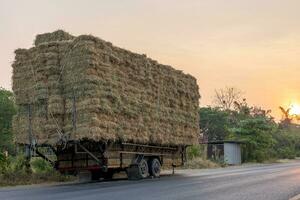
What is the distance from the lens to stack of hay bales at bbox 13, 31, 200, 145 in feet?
61.6

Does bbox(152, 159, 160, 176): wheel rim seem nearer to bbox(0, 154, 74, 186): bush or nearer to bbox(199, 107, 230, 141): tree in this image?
bbox(0, 154, 74, 186): bush

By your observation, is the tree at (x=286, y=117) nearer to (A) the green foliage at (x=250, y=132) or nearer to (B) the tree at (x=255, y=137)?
(A) the green foliage at (x=250, y=132)

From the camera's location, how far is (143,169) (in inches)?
856

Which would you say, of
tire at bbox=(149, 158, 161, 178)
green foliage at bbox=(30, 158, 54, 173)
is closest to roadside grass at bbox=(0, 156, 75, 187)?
green foliage at bbox=(30, 158, 54, 173)

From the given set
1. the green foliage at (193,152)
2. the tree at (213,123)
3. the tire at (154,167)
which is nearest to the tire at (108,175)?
the tire at (154,167)

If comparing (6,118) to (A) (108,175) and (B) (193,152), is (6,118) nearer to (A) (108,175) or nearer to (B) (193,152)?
(B) (193,152)

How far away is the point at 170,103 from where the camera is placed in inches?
963

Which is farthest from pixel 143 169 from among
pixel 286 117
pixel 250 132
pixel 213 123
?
pixel 286 117

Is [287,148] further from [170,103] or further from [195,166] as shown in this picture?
[170,103]

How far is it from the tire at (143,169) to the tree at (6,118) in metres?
32.3

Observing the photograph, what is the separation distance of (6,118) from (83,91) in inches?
1618

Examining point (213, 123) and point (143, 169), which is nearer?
point (143, 169)

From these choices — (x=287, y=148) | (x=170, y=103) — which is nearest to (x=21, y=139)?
(x=170, y=103)

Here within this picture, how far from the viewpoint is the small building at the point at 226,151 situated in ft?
169
